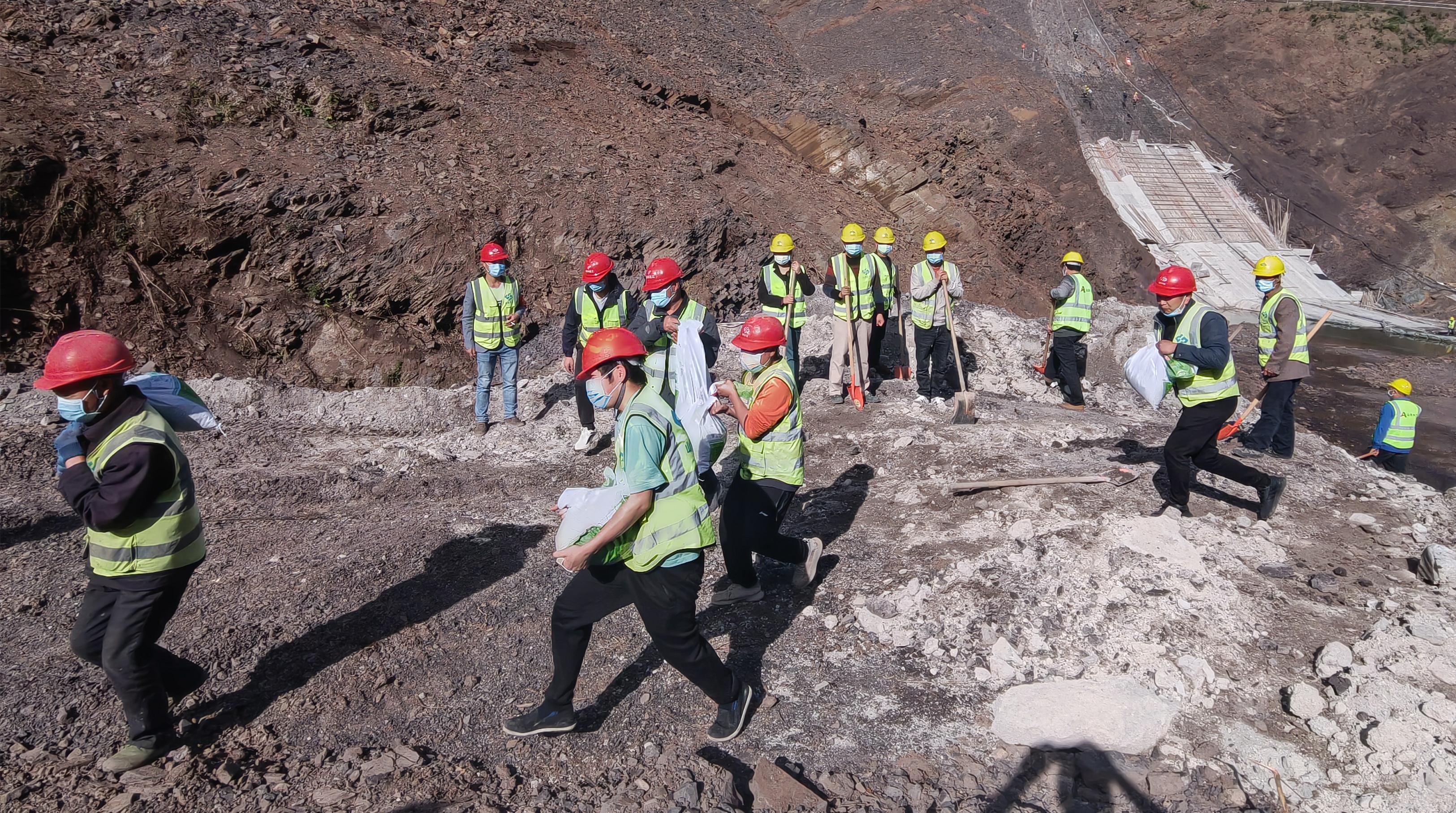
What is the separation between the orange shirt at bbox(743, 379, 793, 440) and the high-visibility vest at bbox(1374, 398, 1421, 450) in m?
6.67

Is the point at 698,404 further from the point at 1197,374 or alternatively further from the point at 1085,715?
the point at 1197,374

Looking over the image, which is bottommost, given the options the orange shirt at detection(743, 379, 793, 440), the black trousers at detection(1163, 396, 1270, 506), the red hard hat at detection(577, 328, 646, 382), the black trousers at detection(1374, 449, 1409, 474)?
the black trousers at detection(1374, 449, 1409, 474)

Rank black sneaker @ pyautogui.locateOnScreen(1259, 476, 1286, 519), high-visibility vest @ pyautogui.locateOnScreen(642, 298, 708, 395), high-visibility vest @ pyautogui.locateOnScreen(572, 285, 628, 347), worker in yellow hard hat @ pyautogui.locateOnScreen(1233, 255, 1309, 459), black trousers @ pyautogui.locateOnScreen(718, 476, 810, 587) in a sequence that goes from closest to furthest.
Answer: high-visibility vest @ pyautogui.locateOnScreen(642, 298, 708, 395), black trousers @ pyautogui.locateOnScreen(718, 476, 810, 587), black sneaker @ pyautogui.locateOnScreen(1259, 476, 1286, 519), worker in yellow hard hat @ pyautogui.locateOnScreen(1233, 255, 1309, 459), high-visibility vest @ pyautogui.locateOnScreen(572, 285, 628, 347)

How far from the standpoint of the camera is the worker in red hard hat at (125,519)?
3020 millimetres

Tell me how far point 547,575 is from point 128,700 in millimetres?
2369

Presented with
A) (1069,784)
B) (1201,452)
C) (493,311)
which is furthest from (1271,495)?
(493,311)

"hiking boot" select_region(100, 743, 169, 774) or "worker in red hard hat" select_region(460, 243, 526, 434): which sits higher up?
"worker in red hard hat" select_region(460, 243, 526, 434)

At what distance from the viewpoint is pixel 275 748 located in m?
3.58

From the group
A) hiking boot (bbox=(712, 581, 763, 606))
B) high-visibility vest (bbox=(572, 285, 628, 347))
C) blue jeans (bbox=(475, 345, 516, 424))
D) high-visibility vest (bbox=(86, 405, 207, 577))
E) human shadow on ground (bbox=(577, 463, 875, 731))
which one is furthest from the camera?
blue jeans (bbox=(475, 345, 516, 424))

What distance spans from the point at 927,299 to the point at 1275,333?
124 inches

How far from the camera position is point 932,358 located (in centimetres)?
921

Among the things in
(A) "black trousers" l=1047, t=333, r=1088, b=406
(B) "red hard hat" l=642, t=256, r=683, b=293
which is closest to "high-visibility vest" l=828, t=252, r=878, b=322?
(A) "black trousers" l=1047, t=333, r=1088, b=406

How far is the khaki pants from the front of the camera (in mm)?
8891

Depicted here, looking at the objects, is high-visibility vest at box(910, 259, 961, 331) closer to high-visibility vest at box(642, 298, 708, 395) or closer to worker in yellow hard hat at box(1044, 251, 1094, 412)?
worker in yellow hard hat at box(1044, 251, 1094, 412)
